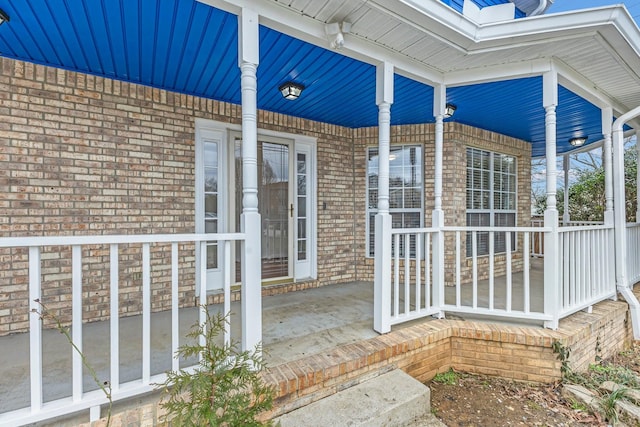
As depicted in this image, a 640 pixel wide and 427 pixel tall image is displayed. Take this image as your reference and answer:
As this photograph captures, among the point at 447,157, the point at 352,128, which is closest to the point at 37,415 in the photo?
the point at 352,128

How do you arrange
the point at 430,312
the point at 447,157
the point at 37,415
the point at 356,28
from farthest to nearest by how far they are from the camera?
1. the point at 447,157
2. the point at 430,312
3. the point at 356,28
4. the point at 37,415

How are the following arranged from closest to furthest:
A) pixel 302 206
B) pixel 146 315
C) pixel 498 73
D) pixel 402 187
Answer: pixel 146 315 → pixel 498 73 → pixel 302 206 → pixel 402 187

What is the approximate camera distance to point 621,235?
12.2 ft

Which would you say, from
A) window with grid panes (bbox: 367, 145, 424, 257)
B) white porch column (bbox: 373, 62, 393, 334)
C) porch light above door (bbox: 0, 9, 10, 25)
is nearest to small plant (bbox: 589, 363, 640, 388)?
white porch column (bbox: 373, 62, 393, 334)

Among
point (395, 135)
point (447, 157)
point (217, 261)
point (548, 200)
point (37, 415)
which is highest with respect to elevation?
point (395, 135)

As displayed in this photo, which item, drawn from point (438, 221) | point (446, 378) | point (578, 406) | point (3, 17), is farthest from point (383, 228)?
point (3, 17)

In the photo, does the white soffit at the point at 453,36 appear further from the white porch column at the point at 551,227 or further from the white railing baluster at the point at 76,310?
the white railing baluster at the point at 76,310

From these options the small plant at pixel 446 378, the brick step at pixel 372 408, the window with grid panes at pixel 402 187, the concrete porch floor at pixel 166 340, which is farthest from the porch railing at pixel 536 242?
the brick step at pixel 372 408

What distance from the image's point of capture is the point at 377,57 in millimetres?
2686

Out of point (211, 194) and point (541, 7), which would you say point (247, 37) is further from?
point (541, 7)

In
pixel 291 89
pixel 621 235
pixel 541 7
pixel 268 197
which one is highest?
pixel 541 7

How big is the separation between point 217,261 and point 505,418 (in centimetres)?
306

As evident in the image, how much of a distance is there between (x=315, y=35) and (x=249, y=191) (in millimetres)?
1287

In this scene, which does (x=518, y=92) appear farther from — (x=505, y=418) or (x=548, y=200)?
(x=505, y=418)
